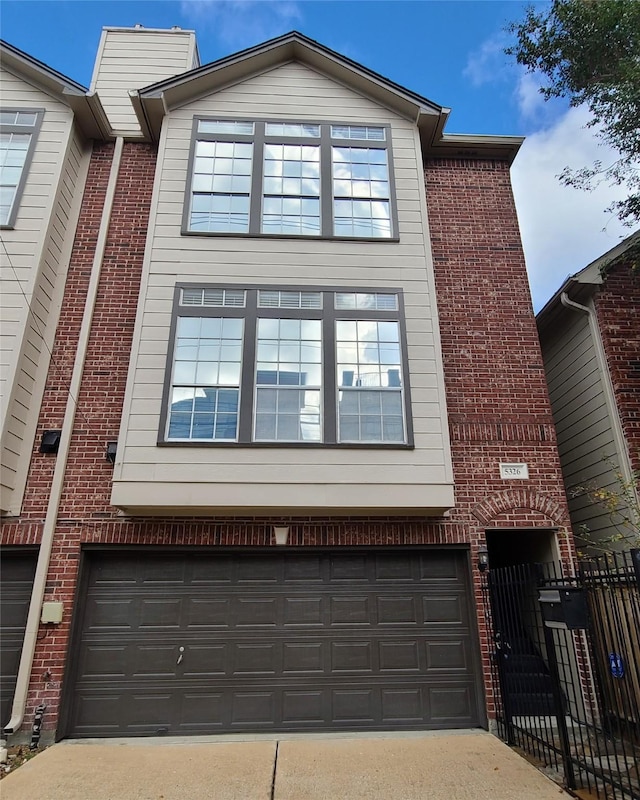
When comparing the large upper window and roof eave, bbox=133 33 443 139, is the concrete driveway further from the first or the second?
roof eave, bbox=133 33 443 139

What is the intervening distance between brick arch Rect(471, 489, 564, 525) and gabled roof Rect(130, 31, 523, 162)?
5853 millimetres

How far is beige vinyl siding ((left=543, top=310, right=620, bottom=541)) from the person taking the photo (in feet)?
23.7

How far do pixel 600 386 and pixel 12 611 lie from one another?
867 cm

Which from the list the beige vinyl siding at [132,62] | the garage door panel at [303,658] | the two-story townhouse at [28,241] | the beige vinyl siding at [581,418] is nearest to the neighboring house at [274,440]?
the garage door panel at [303,658]

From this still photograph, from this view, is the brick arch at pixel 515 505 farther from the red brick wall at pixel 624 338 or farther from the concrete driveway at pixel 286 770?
the concrete driveway at pixel 286 770

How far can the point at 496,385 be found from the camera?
705cm

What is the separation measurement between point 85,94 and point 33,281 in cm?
324

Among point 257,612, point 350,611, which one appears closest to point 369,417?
point 350,611

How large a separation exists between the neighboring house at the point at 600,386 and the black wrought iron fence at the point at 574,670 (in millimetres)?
1626

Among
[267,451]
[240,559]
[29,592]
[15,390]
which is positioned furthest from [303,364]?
[29,592]

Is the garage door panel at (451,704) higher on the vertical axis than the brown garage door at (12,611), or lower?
lower

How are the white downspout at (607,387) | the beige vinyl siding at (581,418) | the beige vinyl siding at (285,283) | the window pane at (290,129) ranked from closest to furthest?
1. the beige vinyl siding at (285,283)
2. the white downspout at (607,387)
3. the beige vinyl siding at (581,418)
4. the window pane at (290,129)

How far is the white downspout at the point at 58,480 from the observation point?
5.38 metres

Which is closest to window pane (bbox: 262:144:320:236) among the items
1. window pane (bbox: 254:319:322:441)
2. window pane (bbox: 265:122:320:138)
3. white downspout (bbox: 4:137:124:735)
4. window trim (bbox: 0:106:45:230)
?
window pane (bbox: 265:122:320:138)
